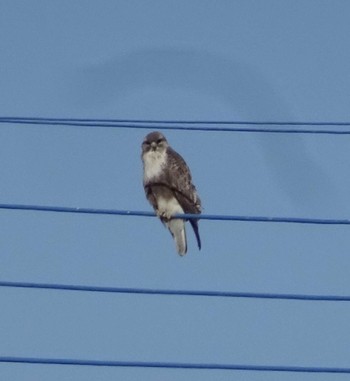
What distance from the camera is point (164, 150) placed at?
12.6m

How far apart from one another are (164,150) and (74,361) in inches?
191

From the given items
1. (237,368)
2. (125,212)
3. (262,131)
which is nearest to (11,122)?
(125,212)

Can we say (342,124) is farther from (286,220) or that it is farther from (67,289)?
(67,289)

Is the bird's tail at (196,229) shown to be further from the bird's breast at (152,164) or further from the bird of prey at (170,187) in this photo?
the bird's breast at (152,164)

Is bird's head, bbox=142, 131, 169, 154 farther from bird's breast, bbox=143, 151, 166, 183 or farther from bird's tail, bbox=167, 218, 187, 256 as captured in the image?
bird's tail, bbox=167, 218, 187, 256

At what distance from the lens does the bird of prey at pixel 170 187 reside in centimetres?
1215

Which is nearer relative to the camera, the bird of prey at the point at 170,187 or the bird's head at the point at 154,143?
the bird of prey at the point at 170,187

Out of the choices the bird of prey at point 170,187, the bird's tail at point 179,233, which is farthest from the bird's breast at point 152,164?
the bird's tail at point 179,233

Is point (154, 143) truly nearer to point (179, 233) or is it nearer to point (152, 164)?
point (152, 164)

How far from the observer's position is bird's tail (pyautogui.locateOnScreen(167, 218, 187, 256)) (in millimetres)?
12078

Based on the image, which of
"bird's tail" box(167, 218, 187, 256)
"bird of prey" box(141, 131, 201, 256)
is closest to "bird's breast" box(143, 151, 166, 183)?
"bird of prey" box(141, 131, 201, 256)

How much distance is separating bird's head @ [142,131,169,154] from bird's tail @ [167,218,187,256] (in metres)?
0.77

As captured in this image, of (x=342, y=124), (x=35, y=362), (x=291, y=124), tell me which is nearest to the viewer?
(x=35, y=362)

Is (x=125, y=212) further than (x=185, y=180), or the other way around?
(x=185, y=180)
